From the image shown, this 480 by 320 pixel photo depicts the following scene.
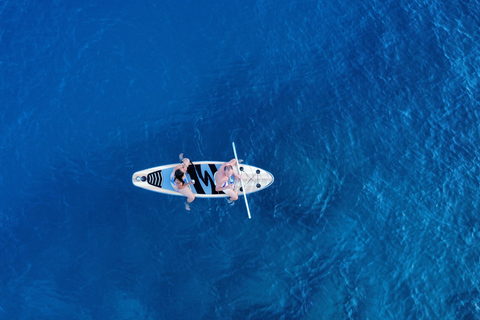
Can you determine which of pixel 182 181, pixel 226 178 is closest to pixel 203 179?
pixel 182 181

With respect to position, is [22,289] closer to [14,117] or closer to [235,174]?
[14,117]

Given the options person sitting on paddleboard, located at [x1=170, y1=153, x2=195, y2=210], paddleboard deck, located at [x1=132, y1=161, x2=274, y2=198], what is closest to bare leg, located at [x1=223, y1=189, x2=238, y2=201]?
paddleboard deck, located at [x1=132, y1=161, x2=274, y2=198]

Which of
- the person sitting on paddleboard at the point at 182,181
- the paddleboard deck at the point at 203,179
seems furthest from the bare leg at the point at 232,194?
the person sitting on paddleboard at the point at 182,181

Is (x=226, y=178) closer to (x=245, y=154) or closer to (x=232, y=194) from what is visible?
(x=232, y=194)

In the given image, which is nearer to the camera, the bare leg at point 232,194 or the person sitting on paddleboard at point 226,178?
the person sitting on paddleboard at point 226,178

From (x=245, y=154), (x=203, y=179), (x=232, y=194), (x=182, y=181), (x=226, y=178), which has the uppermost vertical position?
(x=182, y=181)

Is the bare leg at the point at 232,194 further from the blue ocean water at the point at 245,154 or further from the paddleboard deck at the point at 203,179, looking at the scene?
the blue ocean water at the point at 245,154

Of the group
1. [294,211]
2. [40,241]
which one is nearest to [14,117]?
[40,241]
